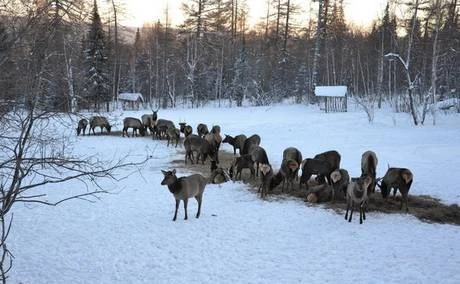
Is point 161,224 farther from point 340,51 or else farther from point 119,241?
point 340,51

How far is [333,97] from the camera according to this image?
33.8 meters

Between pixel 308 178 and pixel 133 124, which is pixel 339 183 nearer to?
pixel 308 178

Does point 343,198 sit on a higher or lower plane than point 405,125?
lower

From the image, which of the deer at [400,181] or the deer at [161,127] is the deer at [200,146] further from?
the deer at [400,181]

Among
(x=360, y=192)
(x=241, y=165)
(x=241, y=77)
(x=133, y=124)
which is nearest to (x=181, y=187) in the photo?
(x=360, y=192)

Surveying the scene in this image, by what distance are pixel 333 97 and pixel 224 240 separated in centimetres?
2676

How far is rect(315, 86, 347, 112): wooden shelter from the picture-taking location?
32.8 m

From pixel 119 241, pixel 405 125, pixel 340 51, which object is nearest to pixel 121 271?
pixel 119 241

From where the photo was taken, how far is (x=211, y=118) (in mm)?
30797

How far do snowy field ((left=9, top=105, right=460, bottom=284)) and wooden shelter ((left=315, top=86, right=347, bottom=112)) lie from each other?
18.3 meters

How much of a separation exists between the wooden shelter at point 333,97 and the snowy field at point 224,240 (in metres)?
18.3

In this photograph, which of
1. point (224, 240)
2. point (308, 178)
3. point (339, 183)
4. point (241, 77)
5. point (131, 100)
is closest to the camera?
point (224, 240)

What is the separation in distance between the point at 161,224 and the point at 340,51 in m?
41.8

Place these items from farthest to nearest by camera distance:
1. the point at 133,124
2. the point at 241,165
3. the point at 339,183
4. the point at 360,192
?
1. the point at 133,124
2. the point at 241,165
3. the point at 339,183
4. the point at 360,192
